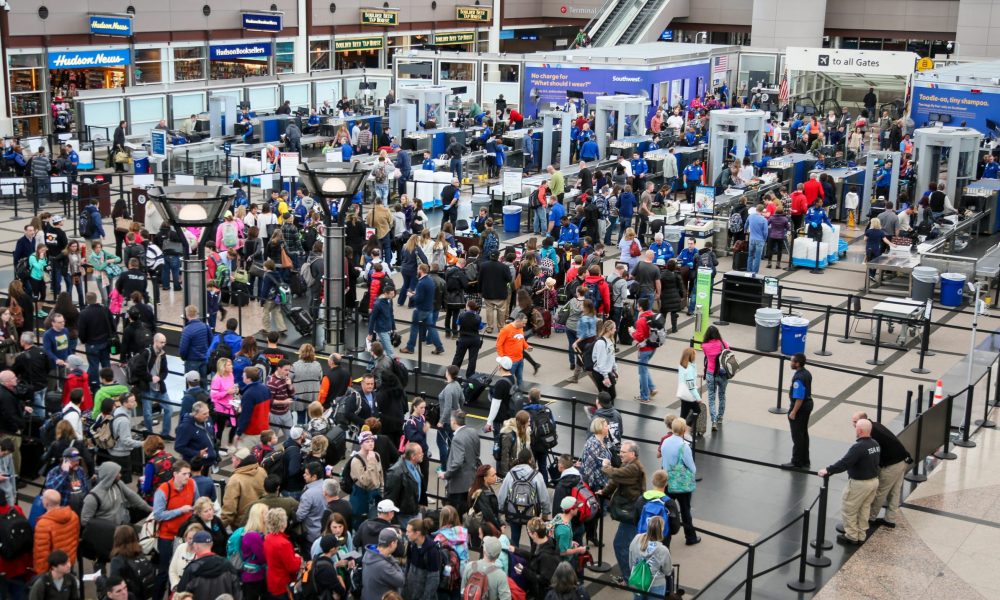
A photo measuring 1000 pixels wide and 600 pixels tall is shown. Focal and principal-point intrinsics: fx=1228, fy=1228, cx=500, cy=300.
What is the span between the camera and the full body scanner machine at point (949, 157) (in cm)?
2923

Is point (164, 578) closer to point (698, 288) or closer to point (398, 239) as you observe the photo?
point (698, 288)

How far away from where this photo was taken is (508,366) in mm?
15695

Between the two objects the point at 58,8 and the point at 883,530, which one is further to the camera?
the point at 58,8

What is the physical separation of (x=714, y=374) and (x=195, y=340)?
6.62 metres

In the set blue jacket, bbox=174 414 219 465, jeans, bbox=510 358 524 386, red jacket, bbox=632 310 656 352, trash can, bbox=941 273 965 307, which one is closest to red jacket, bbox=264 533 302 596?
blue jacket, bbox=174 414 219 465

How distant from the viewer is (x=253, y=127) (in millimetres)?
39500

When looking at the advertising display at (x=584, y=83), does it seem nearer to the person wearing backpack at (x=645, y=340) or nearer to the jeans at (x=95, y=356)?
the person wearing backpack at (x=645, y=340)

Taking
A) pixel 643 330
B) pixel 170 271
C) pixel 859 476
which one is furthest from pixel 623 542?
pixel 170 271

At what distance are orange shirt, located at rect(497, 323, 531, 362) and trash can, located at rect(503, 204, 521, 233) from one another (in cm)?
1199

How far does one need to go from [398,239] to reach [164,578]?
13455 millimetres

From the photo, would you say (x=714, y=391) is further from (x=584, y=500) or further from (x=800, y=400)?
(x=584, y=500)

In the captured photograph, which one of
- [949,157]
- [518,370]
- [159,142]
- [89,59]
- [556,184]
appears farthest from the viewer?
→ [89,59]

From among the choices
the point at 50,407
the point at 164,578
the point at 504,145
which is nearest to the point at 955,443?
the point at 164,578

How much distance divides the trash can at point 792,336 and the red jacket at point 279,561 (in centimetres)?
1102
